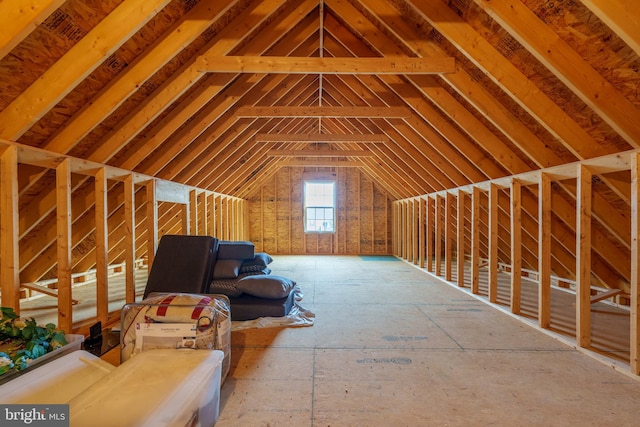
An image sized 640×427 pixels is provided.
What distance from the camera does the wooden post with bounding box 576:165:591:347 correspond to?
118 inches

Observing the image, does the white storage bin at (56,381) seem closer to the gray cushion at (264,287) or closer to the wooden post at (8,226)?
the wooden post at (8,226)

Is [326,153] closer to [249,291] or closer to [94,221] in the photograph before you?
→ [249,291]

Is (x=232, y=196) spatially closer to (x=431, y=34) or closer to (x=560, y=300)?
(x=431, y=34)

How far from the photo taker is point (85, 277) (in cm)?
612

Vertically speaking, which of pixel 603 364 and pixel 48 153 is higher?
pixel 48 153

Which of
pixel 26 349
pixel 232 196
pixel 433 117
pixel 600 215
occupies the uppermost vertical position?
pixel 433 117

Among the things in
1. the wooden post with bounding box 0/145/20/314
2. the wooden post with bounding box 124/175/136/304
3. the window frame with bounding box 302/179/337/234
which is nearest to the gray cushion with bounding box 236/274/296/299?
the wooden post with bounding box 124/175/136/304

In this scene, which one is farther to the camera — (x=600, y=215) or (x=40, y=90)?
(x=600, y=215)

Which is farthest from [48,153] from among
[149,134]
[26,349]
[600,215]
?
[600,215]

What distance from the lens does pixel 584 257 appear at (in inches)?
119

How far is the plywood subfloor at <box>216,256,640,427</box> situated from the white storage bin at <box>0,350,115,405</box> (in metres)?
0.87

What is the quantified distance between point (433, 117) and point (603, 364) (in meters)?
3.27

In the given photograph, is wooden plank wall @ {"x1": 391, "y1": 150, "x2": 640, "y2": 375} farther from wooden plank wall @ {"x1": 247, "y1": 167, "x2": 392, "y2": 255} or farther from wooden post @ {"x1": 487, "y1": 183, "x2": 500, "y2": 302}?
wooden plank wall @ {"x1": 247, "y1": 167, "x2": 392, "y2": 255}

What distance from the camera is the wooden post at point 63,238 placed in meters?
3.23
